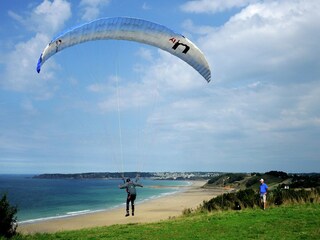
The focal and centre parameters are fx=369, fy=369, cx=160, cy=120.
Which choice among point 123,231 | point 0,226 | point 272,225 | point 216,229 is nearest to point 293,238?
point 272,225

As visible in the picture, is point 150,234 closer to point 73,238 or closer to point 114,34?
point 73,238

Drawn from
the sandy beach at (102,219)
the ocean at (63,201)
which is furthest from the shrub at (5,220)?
the sandy beach at (102,219)

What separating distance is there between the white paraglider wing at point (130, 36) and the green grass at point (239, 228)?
242 inches

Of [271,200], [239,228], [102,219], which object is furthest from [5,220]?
[102,219]

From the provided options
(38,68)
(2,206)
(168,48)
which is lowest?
(2,206)

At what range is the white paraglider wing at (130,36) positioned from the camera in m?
12.4

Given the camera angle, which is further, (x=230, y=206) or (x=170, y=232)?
(x=230, y=206)

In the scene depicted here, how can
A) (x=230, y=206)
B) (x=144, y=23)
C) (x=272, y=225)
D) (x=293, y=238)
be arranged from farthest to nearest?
1. (x=230, y=206)
2. (x=144, y=23)
3. (x=272, y=225)
4. (x=293, y=238)

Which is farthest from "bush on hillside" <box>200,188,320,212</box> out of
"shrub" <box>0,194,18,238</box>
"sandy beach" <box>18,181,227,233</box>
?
"shrub" <box>0,194,18,238</box>

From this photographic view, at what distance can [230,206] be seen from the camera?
19281mm

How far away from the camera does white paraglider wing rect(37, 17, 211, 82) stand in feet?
40.5

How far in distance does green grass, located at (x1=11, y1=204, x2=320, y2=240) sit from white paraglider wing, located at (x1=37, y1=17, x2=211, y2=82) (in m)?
6.15

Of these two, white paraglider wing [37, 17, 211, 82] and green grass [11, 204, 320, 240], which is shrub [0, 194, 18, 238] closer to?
green grass [11, 204, 320, 240]

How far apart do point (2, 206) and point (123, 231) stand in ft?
14.2
